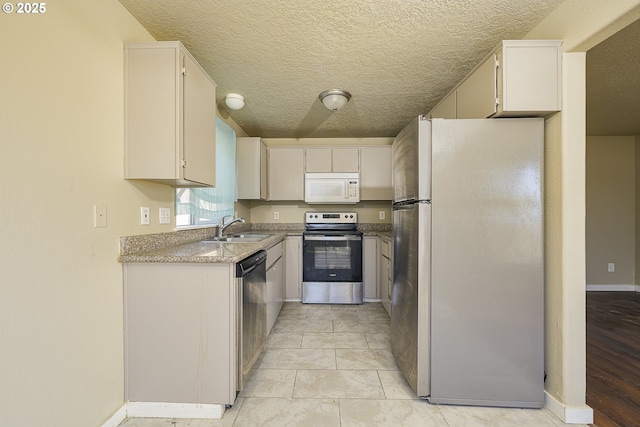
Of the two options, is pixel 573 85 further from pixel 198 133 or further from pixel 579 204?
pixel 198 133

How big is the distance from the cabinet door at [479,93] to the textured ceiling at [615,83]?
904mm

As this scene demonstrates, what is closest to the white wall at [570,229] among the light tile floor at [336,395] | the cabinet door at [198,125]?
the light tile floor at [336,395]

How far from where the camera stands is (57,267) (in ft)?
3.56

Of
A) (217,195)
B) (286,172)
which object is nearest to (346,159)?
(286,172)

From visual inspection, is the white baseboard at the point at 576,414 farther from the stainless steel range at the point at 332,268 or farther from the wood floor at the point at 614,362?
the stainless steel range at the point at 332,268

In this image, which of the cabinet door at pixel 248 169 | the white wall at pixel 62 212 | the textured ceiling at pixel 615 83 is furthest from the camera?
the cabinet door at pixel 248 169

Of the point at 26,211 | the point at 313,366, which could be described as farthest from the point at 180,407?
the point at 26,211

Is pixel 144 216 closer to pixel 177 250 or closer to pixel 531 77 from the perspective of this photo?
pixel 177 250

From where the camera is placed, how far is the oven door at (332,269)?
10.6 ft

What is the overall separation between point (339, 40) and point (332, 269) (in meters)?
2.43

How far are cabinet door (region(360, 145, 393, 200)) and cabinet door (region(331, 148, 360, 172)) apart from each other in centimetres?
8

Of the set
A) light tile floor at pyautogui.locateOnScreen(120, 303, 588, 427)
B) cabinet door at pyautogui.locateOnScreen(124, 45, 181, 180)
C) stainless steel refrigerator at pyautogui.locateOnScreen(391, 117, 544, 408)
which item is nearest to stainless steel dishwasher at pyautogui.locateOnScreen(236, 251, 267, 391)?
light tile floor at pyautogui.locateOnScreen(120, 303, 588, 427)

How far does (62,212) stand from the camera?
1104 mm

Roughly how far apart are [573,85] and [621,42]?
31.9 inches
